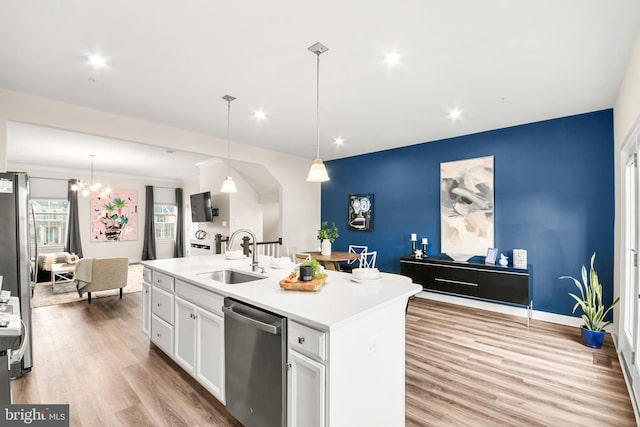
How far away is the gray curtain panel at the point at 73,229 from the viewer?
7.95 metres

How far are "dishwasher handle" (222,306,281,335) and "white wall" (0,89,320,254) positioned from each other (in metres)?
3.15

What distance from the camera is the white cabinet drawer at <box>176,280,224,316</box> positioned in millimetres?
2145

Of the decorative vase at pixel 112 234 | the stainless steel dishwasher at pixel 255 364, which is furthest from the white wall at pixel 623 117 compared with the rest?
the decorative vase at pixel 112 234

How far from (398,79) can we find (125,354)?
3.82 meters

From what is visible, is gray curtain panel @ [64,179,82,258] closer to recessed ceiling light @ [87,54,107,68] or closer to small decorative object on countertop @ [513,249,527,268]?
recessed ceiling light @ [87,54,107,68]

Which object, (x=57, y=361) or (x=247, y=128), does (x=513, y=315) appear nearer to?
(x=247, y=128)

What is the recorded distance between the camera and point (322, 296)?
1915 millimetres

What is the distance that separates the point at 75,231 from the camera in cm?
798


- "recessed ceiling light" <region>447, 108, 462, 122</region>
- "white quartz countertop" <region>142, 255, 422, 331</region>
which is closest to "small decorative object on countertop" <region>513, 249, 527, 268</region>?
"recessed ceiling light" <region>447, 108, 462, 122</region>

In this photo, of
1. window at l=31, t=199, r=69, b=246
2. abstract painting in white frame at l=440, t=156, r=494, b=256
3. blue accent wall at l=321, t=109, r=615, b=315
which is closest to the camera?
blue accent wall at l=321, t=109, r=615, b=315

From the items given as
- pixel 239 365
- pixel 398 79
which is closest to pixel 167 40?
pixel 398 79

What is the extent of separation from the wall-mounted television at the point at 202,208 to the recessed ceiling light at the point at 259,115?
3.35 metres

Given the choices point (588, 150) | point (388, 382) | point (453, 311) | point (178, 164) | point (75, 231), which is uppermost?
point (178, 164)

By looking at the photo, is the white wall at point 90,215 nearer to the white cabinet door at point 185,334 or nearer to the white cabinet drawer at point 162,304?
the white cabinet drawer at point 162,304
